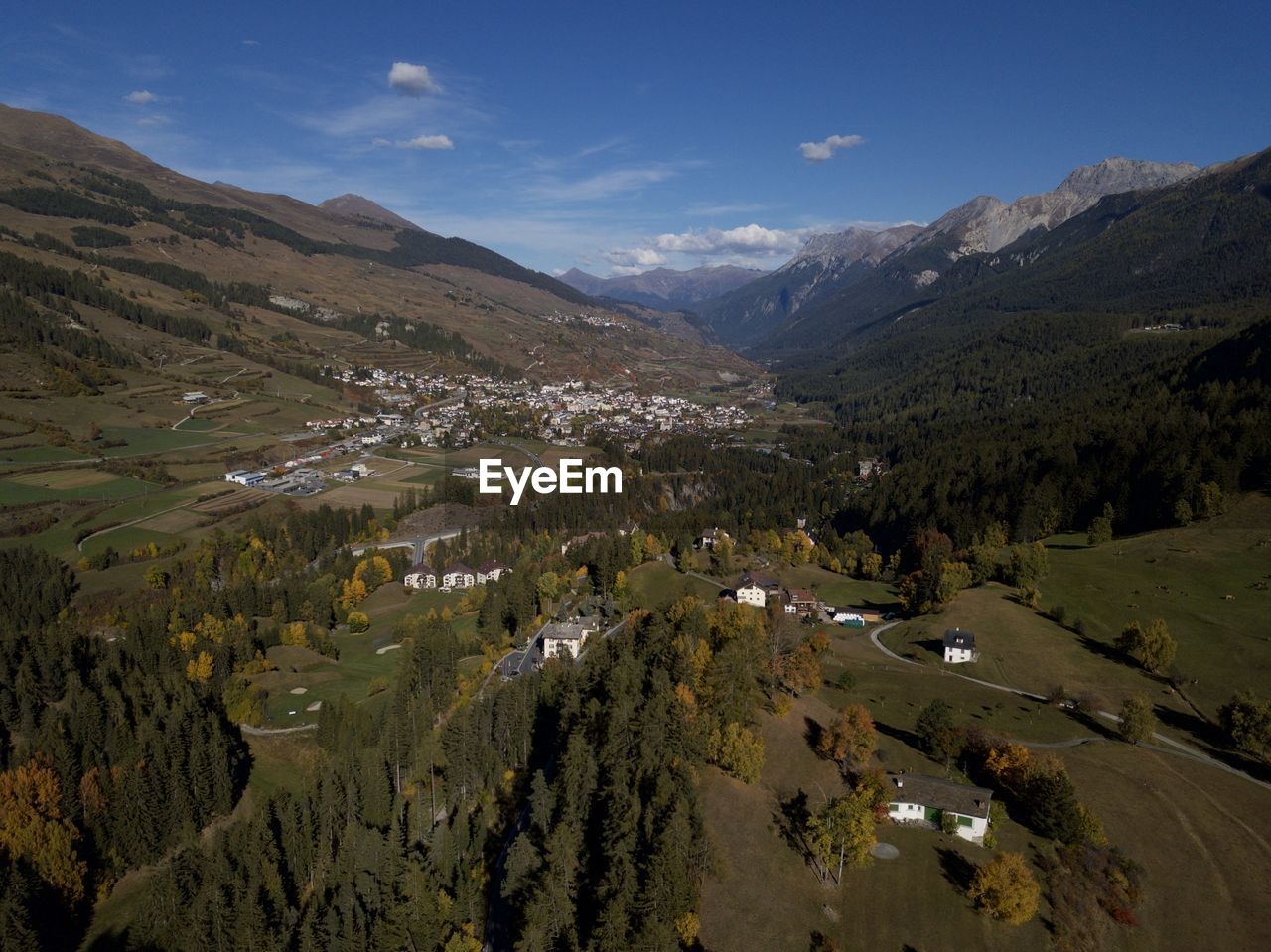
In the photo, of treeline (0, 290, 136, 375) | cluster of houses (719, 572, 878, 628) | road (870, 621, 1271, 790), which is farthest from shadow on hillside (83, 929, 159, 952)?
treeline (0, 290, 136, 375)

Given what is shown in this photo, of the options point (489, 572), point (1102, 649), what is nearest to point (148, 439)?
point (489, 572)

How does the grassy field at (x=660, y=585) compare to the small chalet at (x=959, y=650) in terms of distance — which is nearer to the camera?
the small chalet at (x=959, y=650)

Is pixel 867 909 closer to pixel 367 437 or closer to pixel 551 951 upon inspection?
pixel 551 951

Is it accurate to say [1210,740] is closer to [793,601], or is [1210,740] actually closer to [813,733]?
[813,733]

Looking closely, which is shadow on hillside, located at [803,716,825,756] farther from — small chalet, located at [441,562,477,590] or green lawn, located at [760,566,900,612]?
small chalet, located at [441,562,477,590]

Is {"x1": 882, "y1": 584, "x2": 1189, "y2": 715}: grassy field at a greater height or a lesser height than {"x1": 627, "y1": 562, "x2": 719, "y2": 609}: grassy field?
greater

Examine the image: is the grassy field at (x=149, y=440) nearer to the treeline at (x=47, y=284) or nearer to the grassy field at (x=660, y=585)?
the treeline at (x=47, y=284)

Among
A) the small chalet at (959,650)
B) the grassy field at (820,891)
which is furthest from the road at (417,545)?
the grassy field at (820,891)
